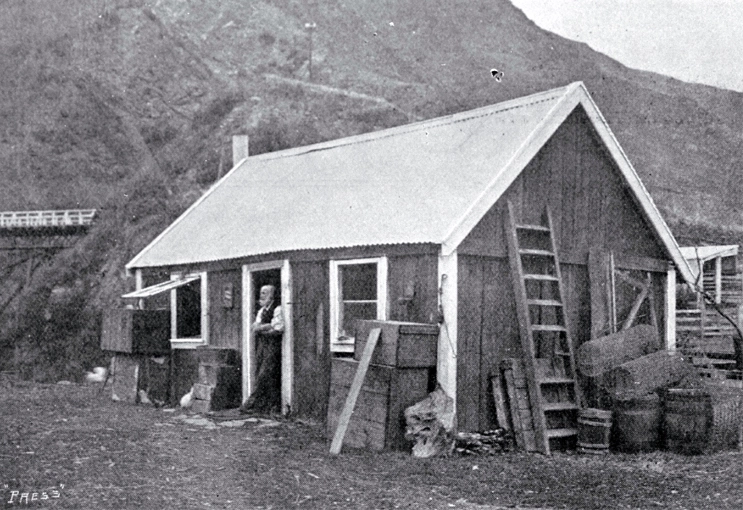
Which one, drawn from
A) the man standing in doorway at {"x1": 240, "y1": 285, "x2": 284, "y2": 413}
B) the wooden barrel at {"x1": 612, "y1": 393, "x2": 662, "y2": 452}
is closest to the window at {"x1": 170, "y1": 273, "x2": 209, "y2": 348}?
the man standing in doorway at {"x1": 240, "y1": 285, "x2": 284, "y2": 413}

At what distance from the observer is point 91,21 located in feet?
240

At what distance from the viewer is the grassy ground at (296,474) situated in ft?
28.6

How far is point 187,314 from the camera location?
17.6m

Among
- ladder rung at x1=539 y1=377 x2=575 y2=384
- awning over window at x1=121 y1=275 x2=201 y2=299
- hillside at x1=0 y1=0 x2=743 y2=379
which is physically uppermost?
hillside at x1=0 y1=0 x2=743 y2=379

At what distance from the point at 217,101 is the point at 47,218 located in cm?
1433

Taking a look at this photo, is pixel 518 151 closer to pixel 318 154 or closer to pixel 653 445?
pixel 653 445

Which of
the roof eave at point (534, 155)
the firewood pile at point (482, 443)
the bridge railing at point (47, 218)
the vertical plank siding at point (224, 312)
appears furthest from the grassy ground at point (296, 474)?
the bridge railing at point (47, 218)

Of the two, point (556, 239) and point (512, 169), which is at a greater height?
point (512, 169)

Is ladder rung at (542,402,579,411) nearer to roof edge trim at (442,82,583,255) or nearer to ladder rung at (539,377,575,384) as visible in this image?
ladder rung at (539,377,575,384)

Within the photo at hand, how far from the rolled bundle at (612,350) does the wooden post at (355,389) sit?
318 cm

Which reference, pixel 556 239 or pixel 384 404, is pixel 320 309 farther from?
pixel 556 239

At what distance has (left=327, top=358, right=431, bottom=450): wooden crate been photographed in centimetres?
1137

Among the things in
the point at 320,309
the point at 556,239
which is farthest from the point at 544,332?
the point at 320,309

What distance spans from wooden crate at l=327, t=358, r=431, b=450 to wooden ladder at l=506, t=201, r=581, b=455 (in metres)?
1.51
